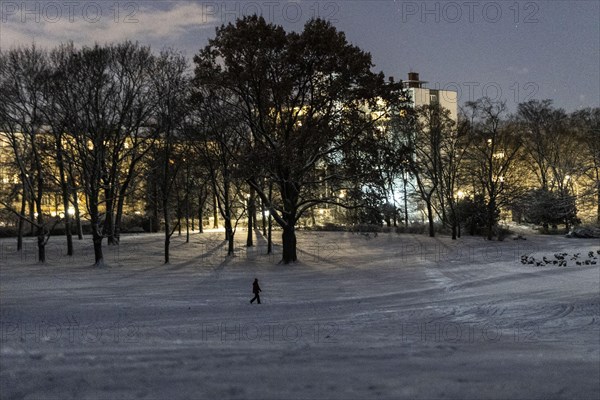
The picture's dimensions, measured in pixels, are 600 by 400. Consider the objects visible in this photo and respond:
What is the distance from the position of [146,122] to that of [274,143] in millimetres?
9629

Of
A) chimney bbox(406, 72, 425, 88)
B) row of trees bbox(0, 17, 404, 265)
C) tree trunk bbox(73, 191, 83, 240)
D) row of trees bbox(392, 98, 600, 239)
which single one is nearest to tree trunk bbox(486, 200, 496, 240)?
row of trees bbox(392, 98, 600, 239)

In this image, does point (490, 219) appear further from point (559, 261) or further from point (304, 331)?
point (304, 331)

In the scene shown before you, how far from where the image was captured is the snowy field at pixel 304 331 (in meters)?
9.63

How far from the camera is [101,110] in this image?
102 feet

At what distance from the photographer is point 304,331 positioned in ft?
46.9

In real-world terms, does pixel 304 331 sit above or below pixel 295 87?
below

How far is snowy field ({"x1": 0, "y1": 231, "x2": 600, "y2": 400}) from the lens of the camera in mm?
9633

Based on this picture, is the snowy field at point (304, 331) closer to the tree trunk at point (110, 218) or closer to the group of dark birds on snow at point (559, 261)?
the group of dark birds on snow at point (559, 261)

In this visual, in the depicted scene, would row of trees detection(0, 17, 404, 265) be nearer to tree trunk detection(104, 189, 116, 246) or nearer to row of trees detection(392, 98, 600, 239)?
tree trunk detection(104, 189, 116, 246)

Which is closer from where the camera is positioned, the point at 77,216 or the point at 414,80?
the point at 77,216

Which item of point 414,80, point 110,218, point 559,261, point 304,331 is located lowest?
point 304,331

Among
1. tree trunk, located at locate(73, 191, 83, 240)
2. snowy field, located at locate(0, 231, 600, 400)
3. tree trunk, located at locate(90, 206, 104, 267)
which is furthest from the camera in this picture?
tree trunk, located at locate(73, 191, 83, 240)

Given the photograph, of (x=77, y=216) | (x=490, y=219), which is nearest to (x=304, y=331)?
(x=77, y=216)

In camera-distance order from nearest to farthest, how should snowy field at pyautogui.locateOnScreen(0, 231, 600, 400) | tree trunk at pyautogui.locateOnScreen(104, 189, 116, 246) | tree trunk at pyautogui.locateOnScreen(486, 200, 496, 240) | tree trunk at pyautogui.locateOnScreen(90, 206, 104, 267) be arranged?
1. snowy field at pyautogui.locateOnScreen(0, 231, 600, 400)
2. tree trunk at pyautogui.locateOnScreen(90, 206, 104, 267)
3. tree trunk at pyautogui.locateOnScreen(104, 189, 116, 246)
4. tree trunk at pyautogui.locateOnScreen(486, 200, 496, 240)
